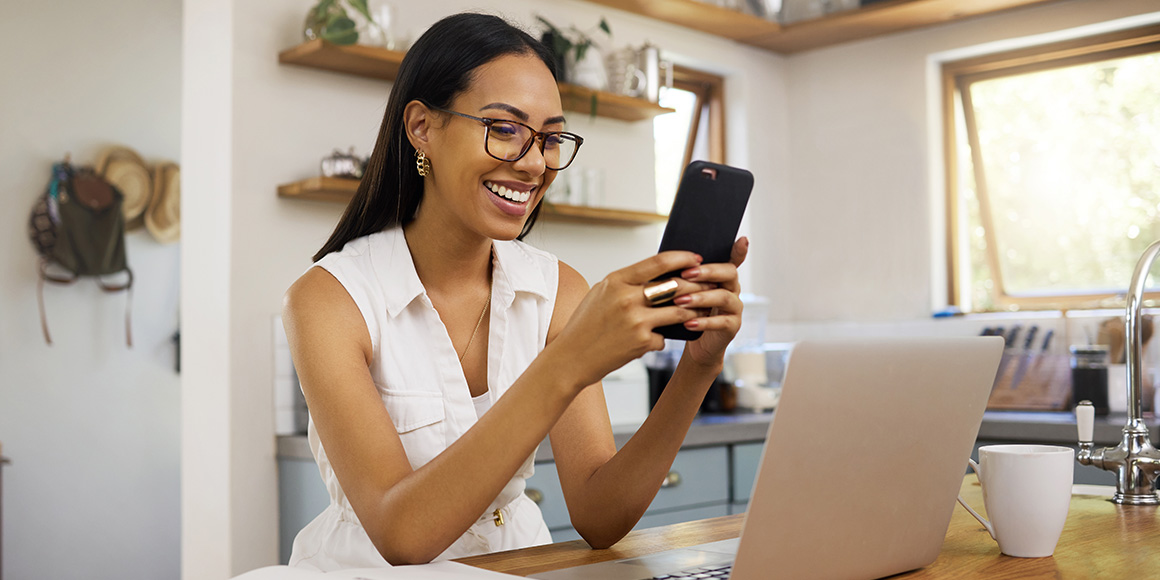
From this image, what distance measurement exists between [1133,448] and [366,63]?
2004 millimetres

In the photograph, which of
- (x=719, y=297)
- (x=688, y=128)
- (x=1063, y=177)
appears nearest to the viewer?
(x=719, y=297)

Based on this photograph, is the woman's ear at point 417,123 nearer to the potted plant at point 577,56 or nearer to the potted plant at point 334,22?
the potted plant at point 334,22

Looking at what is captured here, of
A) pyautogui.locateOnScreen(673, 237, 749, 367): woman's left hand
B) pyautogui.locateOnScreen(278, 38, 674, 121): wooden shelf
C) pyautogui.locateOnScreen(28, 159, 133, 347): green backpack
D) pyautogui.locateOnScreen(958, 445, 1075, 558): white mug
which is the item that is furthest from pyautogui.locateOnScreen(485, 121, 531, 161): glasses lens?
pyautogui.locateOnScreen(28, 159, 133, 347): green backpack

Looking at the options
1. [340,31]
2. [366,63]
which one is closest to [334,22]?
[340,31]

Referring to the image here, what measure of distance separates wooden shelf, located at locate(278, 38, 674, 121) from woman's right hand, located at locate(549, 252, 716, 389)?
5.42 feet

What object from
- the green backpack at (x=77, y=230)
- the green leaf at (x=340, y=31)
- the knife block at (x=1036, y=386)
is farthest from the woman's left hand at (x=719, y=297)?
the green backpack at (x=77, y=230)

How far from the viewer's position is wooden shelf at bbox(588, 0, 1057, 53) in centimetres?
343

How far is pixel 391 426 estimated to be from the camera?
3.80 ft

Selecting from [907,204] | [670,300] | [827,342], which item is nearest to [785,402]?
[827,342]

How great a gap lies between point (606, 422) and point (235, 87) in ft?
5.15

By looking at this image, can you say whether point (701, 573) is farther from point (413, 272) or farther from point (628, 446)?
point (413, 272)

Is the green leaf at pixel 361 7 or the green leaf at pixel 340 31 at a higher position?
the green leaf at pixel 361 7

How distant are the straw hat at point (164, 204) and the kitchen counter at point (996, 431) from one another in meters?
1.78

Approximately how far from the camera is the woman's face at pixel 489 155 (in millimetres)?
1257
